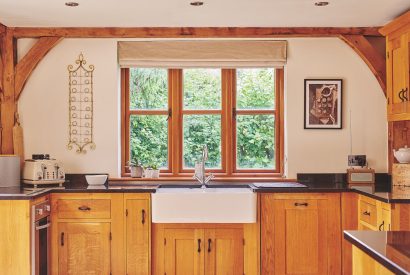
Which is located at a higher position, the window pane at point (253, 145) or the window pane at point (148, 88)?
the window pane at point (148, 88)

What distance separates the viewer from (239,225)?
442cm

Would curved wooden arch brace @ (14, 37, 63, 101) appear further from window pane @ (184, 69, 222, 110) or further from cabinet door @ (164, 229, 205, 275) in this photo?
cabinet door @ (164, 229, 205, 275)

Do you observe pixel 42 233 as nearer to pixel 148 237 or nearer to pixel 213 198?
pixel 148 237

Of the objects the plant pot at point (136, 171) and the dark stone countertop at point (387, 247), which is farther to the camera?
the plant pot at point (136, 171)

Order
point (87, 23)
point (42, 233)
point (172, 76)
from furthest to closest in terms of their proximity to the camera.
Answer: point (172, 76)
point (87, 23)
point (42, 233)

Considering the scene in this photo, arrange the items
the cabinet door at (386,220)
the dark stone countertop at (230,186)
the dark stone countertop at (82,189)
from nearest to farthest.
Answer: the cabinet door at (386,220) → the dark stone countertop at (230,186) → the dark stone countertop at (82,189)

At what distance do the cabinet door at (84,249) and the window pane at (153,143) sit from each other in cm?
97

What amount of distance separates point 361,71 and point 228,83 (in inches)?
49.2

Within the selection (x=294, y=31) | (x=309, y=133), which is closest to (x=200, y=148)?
(x=309, y=133)

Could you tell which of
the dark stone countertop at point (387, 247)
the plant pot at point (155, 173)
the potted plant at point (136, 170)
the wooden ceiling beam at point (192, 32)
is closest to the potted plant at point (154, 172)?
the plant pot at point (155, 173)

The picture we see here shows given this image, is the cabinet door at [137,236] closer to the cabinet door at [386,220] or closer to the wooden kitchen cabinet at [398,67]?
the cabinet door at [386,220]

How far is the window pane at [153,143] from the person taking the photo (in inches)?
204

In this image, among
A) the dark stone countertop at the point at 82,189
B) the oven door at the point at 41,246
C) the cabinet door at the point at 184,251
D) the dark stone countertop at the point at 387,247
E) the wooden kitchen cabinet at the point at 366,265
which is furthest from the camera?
the cabinet door at the point at 184,251

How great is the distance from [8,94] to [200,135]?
5.99ft
